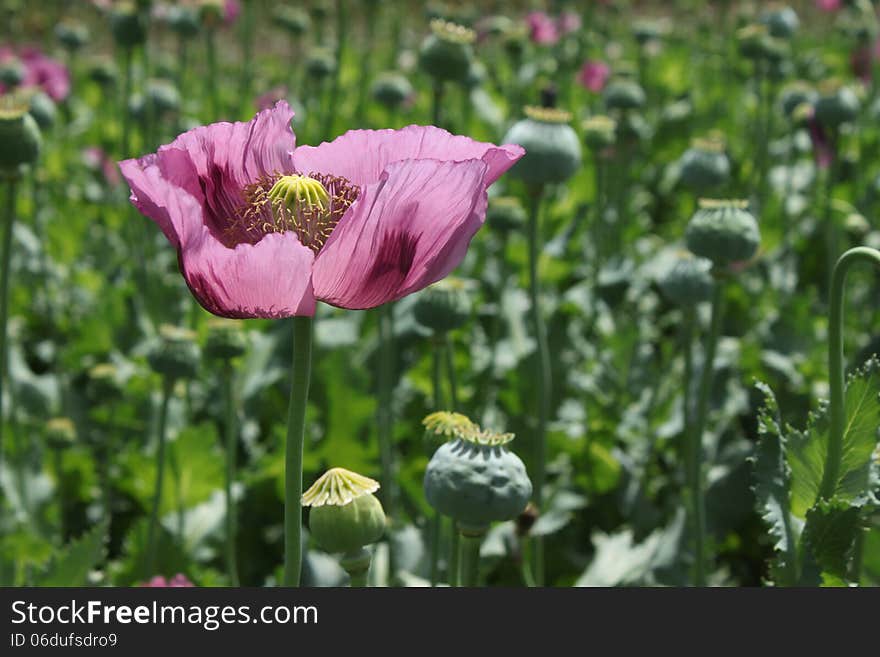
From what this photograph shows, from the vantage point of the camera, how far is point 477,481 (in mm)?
857

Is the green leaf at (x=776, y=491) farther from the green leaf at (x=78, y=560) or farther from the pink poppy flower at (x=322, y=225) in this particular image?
the green leaf at (x=78, y=560)

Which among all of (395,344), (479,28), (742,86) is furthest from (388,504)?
(742,86)

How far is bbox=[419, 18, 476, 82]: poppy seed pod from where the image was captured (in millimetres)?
1706

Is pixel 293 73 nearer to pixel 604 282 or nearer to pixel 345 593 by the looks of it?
pixel 604 282

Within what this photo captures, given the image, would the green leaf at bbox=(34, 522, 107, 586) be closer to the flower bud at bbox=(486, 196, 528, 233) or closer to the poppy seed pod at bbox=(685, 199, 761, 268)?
the poppy seed pod at bbox=(685, 199, 761, 268)

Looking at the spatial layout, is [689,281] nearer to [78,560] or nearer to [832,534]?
[832,534]

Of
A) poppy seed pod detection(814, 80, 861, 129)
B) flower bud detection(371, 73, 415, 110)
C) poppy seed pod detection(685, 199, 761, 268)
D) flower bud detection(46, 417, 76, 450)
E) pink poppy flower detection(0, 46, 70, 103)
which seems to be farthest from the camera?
pink poppy flower detection(0, 46, 70, 103)

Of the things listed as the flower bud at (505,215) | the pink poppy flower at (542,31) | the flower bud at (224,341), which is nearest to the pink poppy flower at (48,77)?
the pink poppy flower at (542,31)

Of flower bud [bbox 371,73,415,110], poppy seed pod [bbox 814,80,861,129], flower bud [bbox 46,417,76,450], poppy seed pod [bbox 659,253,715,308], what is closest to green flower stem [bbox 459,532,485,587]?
poppy seed pod [bbox 659,253,715,308]

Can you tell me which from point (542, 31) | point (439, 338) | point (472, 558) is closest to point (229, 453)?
point (439, 338)

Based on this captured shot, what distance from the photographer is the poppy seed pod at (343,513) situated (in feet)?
2.59

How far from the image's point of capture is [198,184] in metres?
0.80

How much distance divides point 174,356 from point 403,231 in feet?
3.05

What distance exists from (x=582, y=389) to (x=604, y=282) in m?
0.34
